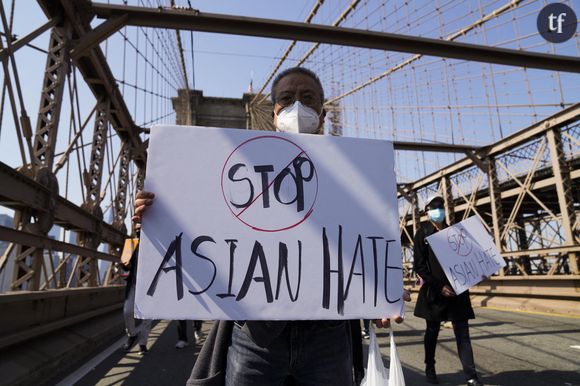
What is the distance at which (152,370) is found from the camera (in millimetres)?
3680

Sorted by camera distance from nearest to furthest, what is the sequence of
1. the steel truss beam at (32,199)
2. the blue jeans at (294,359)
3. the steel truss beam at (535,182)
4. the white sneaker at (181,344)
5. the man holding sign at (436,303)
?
the blue jeans at (294,359) < the man holding sign at (436,303) < the steel truss beam at (32,199) < the white sneaker at (181,344) < the steel truss beam at (535,182)

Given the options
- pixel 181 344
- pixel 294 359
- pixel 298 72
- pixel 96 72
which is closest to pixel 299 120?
pixel 298 72

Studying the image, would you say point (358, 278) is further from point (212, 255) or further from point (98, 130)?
point (98, 130)

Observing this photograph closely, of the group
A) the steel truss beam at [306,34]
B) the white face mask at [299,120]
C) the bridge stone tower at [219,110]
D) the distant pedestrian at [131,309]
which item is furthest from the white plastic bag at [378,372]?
the bridge stone tower at [219,110]

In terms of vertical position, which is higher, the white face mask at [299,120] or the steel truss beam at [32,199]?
the steel truss beam at [32,199]

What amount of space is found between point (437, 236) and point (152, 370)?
3.02 meters

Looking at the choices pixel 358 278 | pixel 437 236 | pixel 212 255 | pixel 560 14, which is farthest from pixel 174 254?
pixel 560 14

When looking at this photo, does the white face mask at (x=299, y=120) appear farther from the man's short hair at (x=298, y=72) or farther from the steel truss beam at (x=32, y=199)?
the steel truss beam at (x=32, y=199)

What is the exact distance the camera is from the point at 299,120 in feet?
5.10

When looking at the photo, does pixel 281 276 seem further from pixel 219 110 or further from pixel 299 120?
pixel 219 110

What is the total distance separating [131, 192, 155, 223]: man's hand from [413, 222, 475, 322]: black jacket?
2.93m

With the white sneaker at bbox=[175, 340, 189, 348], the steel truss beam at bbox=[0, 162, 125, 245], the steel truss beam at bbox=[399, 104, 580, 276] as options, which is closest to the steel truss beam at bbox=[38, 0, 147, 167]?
the steel truss beam at bbox=[0, 162, 125, 245]

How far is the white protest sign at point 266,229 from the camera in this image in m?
1.21

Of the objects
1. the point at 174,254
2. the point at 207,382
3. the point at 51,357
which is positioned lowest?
the point at 51,357
